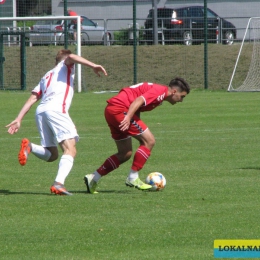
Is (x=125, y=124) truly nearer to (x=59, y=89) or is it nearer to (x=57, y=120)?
(x=57, y=120)

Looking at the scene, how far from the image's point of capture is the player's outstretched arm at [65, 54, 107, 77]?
352 inches

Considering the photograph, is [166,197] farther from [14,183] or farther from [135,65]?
[135,65]

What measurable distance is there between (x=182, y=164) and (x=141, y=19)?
20761 mm

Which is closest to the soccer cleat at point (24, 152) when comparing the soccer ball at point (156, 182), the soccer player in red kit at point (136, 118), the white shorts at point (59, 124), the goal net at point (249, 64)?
→ the white shorts at point (59, 124)

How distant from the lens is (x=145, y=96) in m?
9.10

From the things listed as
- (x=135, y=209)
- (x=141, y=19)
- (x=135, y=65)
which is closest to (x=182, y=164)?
(x=135, y=209)

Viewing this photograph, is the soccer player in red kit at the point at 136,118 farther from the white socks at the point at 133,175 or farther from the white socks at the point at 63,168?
the white socks at the point at 63,168

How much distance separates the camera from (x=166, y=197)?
355 inches

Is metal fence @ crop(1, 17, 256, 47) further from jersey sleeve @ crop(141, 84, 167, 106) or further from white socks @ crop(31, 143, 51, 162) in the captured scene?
jersey sleeve @ crop(141, 84, 167, 106)

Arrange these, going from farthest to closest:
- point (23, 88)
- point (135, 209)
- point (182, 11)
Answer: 1. point (182, 11)
2. point (23, 88)
3. point (135, 209)

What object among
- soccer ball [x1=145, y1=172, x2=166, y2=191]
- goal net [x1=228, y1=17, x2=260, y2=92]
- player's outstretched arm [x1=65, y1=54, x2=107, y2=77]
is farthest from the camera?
goal net [x1=228, y1=17, x2=260, y2=92]

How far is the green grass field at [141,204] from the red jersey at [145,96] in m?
1.05

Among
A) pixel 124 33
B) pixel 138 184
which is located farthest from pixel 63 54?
pixel 124 33

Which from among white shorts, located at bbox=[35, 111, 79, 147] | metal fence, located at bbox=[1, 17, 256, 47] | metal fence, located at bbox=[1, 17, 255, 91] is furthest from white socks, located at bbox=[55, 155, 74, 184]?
metal fence, located at bbox=[1, 17, 256, 47]
